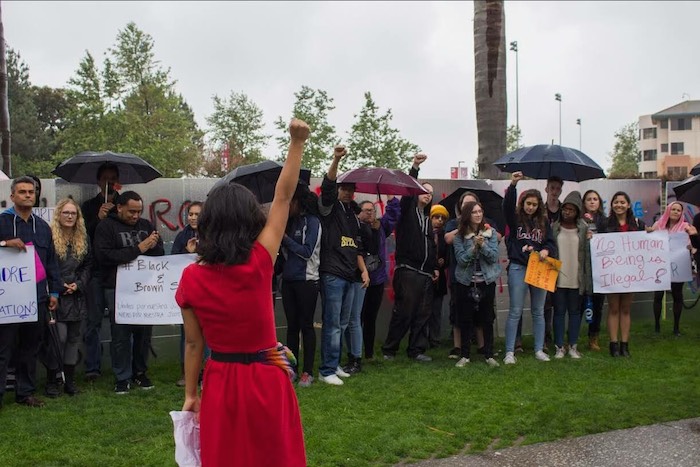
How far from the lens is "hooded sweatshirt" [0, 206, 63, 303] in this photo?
21.0 ft

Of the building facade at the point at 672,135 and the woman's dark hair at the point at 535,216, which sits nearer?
the woman's dark hair at the point at 535,216

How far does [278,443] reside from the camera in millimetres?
2961

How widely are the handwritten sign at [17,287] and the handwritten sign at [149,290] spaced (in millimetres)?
844

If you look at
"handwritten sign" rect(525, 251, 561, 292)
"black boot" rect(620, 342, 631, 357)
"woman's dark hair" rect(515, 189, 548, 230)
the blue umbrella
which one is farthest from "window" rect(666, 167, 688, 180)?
"handwritten sign" rect(525, 251, 561, 292)

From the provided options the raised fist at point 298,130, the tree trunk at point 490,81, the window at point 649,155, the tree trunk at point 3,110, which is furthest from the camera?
the window at point 649,155

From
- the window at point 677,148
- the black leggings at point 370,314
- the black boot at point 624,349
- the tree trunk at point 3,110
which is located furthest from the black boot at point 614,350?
the window at point 677,148

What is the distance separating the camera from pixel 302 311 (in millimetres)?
7152

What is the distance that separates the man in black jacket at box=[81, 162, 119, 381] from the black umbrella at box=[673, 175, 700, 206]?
656 cm

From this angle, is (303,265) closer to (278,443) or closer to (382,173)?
(382,173)

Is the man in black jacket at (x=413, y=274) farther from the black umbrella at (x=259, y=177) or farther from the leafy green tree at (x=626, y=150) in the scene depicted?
the leafy green tree at (x=626, y=150)

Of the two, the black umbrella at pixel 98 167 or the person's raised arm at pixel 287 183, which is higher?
the black umbrella at pixel 98 167

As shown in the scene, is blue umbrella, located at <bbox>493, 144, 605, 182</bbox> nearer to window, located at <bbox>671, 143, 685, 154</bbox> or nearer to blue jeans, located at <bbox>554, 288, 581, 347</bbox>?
blue jeans, located at <bbox>554, 288, 581, 347</bbox>

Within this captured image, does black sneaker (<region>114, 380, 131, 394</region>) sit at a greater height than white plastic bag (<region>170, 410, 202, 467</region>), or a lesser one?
lesser

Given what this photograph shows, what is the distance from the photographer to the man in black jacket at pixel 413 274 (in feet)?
27.2
